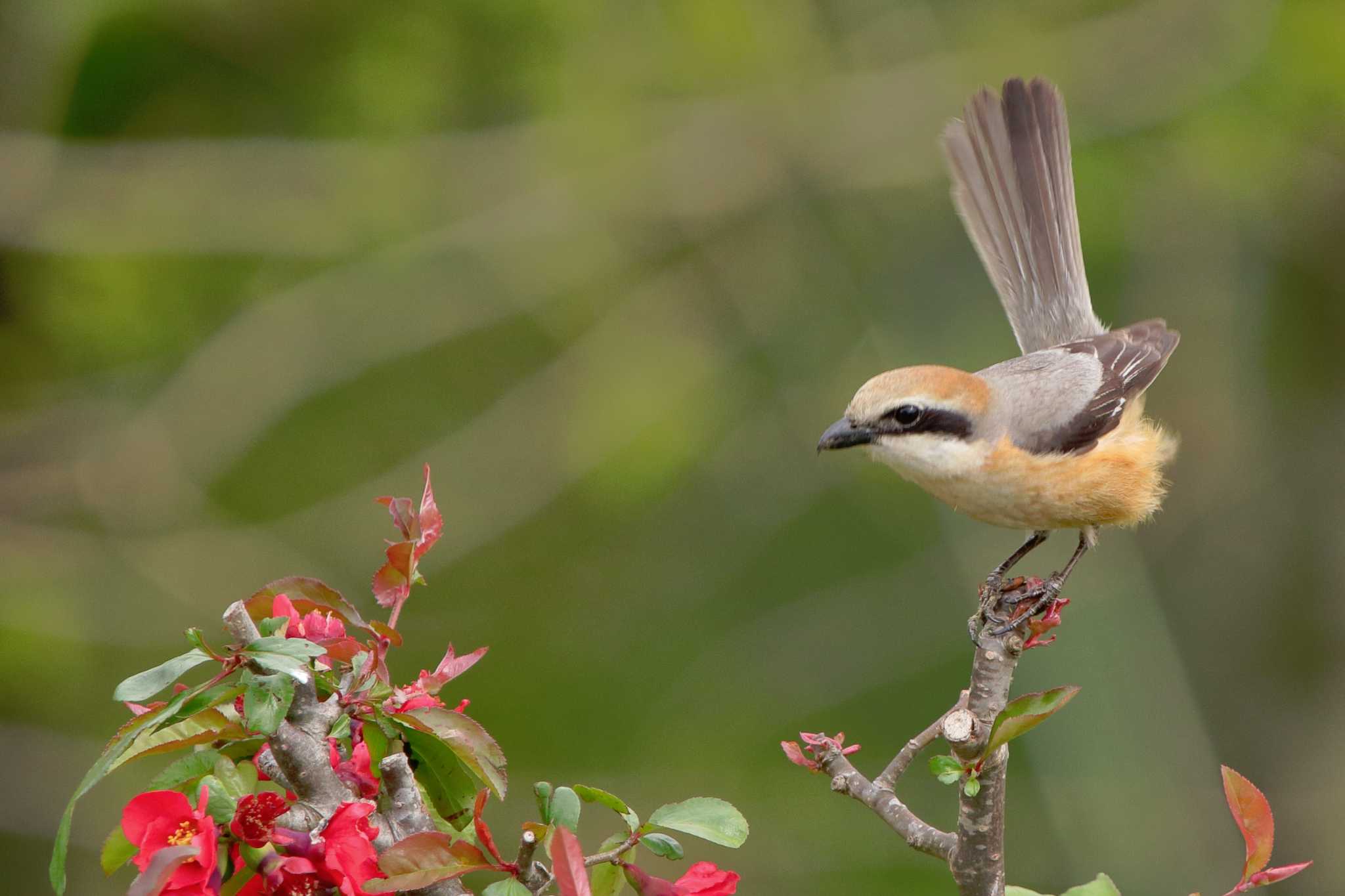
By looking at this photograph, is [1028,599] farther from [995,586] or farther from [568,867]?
[568,867]

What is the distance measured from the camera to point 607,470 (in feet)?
17.6

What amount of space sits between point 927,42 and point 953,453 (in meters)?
3.37

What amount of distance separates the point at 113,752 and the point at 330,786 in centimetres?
24

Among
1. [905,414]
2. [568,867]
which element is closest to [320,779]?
[568,867]

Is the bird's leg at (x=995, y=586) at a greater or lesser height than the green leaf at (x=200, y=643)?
lesser

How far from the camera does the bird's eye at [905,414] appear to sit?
2734mm

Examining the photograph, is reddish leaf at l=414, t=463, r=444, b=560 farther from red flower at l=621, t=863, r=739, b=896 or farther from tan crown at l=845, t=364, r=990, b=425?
tan crown at l=845, t=364, r=990, b=425

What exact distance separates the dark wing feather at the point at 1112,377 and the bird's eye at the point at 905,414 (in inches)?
11.9

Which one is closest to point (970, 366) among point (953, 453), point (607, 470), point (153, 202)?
point (607, 470)

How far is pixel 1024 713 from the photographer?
1.58 meters

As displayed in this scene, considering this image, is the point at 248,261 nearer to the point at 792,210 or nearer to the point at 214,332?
the point at 214,332

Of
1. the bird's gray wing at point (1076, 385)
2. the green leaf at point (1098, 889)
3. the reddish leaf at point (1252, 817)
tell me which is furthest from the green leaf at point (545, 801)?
the bird's gray wing at point (1076, 385)

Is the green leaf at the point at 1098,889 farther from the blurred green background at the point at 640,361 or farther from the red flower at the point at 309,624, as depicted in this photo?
the blurred green background at the point at 640,361

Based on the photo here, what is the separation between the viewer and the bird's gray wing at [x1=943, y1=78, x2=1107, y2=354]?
3.56 m
